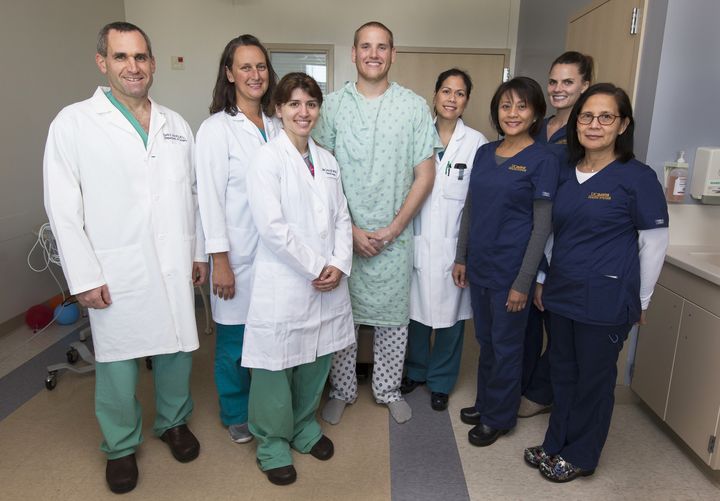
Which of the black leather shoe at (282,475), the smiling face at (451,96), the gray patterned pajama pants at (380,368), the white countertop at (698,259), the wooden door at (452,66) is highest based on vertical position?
the wooden door at (452,66)

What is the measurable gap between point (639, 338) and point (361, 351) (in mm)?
1283

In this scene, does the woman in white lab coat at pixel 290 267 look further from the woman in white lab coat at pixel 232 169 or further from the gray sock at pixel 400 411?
the gray sock at pixel 400 411

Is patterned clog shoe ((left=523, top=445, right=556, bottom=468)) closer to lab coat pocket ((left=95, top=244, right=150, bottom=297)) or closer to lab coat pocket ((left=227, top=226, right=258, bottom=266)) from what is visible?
lab coat pocket ((left=227, top=226, right=258, bottom=266))

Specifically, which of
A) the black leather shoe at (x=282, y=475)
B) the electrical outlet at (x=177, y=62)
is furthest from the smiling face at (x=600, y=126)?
the electrical outlet at (x=177, y=62)

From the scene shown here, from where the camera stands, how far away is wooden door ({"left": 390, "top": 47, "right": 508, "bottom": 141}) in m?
4.25

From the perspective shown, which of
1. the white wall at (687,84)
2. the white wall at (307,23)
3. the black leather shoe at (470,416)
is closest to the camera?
the white wall at (687,84)

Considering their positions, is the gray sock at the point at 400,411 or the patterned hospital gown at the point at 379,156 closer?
the patterned hospital gown at the point at 379,156

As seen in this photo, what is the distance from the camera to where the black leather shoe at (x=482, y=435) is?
209cm

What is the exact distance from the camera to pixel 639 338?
233 cm

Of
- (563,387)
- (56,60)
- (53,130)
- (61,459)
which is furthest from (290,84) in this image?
(56,60)

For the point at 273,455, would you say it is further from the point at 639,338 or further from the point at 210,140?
the point at 639,338

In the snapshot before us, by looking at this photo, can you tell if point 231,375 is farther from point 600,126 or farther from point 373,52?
point 600,126

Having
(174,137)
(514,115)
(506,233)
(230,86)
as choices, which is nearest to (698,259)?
(506,233)

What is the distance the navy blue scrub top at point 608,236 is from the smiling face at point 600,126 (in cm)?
8
